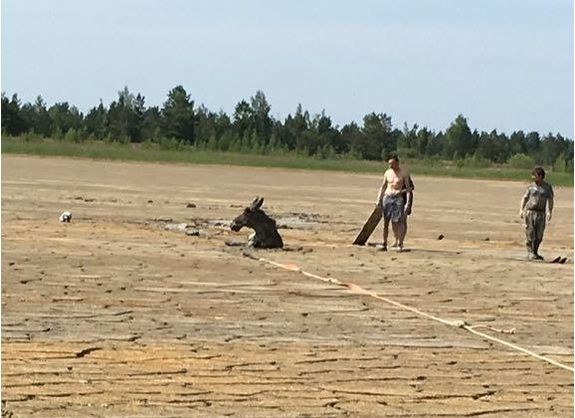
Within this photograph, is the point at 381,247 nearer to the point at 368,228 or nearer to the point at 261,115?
the point at 368,228

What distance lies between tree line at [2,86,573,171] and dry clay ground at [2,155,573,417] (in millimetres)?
59871

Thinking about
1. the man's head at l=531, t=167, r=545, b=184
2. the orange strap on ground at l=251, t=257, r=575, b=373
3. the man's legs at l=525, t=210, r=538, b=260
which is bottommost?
the orange strap on ground at l=251, t=257, r=575, b=373

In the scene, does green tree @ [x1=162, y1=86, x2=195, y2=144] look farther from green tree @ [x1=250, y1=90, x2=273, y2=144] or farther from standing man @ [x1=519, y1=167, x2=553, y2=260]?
standing man @ [x1=519, y1=167, x2=553, y2=260]

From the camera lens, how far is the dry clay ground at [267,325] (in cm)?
836

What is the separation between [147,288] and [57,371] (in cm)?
466

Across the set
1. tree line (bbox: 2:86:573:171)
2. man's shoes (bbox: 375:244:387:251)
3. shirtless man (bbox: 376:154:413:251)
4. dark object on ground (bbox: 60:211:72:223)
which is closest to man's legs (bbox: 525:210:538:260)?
shirtless man (bbox: 376:154:413:251)

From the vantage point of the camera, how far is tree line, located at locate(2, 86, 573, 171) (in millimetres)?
84250

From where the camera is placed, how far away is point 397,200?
63.7 feet

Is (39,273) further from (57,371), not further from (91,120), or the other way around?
(91,120)

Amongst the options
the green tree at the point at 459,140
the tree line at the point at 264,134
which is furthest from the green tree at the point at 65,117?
the green tree at the point at 459,140

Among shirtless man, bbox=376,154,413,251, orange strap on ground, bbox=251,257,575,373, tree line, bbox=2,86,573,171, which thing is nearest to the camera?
orange strap on ground, bbox=251,257,575,373

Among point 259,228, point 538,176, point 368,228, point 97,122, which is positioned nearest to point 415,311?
point 259,228

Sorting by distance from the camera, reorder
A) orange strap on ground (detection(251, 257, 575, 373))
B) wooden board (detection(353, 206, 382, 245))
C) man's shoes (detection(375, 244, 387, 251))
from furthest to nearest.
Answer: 1. wooden board (detection(353, 206, 382, 245))
2. man's shoes (detection(375, 244, 387, 251))
3. orange strap on ground (detection(251, 257, 575, 373))

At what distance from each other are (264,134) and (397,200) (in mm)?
78102
